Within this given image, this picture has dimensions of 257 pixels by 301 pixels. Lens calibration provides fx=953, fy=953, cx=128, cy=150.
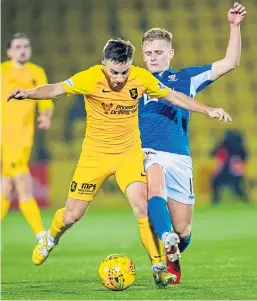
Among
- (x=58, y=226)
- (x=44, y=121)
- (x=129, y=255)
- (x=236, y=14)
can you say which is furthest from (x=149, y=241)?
(x=44, y=121)

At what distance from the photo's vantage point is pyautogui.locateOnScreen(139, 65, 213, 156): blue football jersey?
8.09 metres

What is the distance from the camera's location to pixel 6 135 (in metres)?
11.4

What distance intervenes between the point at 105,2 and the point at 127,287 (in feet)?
57.5

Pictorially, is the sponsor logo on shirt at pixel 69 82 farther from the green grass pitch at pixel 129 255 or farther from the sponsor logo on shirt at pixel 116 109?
the green grass pitch at pixel 129 255

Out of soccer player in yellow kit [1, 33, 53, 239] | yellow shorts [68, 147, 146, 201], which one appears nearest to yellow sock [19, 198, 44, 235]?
soccer player in yellow kit [1, 33, 53, 239]

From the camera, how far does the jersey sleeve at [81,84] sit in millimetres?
7412

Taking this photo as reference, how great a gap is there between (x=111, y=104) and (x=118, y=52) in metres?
0.49

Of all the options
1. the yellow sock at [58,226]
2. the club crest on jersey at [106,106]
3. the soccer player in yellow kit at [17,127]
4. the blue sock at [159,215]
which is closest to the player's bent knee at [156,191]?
the blue sock at [159,215]

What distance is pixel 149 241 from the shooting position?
761 cm

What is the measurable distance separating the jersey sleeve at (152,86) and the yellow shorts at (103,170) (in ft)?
1.62

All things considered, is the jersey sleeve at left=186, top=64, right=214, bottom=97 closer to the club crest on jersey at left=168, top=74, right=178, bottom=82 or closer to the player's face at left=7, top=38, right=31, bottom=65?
the club crest on jersey at left=168, top=74, right=178, bottom=82

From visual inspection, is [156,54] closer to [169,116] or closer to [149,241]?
[169,116]

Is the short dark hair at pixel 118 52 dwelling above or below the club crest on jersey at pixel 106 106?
above

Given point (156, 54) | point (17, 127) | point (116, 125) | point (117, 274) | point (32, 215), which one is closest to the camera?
point (117, 274)
